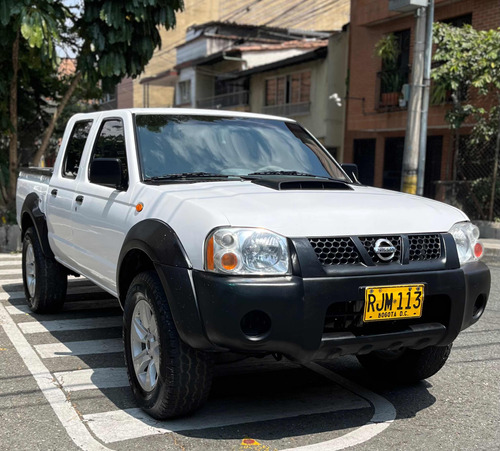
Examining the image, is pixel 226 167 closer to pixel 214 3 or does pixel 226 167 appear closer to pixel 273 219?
pixel 273 219

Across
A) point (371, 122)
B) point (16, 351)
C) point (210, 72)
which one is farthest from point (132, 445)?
point (210, 72)

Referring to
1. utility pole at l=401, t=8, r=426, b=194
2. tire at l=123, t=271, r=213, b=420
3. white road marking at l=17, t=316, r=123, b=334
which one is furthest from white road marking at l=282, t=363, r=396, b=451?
utility pole at l=401, t=8, r=426, b=194

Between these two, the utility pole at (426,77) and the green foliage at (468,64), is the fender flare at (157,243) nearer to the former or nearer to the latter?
the utility pole at (426,77)

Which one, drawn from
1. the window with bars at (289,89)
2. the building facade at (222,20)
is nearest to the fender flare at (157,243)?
the window with bars at (289,89)

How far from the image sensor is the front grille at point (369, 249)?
3533 millimetres

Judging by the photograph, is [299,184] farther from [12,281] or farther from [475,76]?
[475,76]

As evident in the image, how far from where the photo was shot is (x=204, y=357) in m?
3.69

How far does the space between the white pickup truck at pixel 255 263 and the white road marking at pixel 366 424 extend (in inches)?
12.2

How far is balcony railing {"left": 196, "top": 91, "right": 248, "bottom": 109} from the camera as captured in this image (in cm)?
3312

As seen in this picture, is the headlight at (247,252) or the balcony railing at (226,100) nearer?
the headlight at (247,252)

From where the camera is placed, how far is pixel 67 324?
6.30 m

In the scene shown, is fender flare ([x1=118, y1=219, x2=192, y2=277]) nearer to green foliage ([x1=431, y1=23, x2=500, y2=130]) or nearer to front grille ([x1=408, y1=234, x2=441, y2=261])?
front grille ([x1=408, y1=234, x2=441, y2=261])

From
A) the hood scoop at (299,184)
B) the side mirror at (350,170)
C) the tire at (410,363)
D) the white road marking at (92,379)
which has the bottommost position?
the white road marking at (92,379)

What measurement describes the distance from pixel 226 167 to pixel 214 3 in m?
46.8
